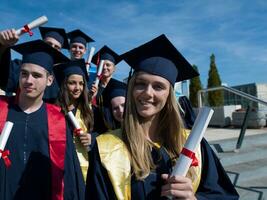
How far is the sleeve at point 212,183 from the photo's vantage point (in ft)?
6.51

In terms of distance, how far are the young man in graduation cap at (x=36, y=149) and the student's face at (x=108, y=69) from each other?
201cm

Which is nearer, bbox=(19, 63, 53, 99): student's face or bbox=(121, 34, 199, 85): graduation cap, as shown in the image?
bbox=(121, 34, 199, 85): graduation cap

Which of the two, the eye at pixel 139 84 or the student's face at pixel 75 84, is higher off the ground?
the student's face at pixel 75 84

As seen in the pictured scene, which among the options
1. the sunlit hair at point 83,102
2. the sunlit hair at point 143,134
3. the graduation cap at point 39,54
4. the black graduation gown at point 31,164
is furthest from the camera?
the sunlit hair at point 83,102

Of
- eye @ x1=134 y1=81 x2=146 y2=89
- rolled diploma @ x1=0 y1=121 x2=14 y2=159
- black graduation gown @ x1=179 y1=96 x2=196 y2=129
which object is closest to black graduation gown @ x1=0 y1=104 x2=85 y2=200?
rolled diploma @ x1=0 y1=121 x2=14 y2=159

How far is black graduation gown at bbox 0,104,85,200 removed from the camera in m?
2.78

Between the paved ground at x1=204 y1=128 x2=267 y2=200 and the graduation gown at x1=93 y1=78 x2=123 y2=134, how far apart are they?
2.34 meters

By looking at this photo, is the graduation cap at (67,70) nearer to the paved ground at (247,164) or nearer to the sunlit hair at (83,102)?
the sunlit hair at (83,102)

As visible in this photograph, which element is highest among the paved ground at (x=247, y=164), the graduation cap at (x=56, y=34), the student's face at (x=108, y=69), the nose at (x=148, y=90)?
the graduation cap at (x=56, y=34)

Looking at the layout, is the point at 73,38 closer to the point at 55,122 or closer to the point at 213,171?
the point at 55,122

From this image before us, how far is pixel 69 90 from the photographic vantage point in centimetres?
397

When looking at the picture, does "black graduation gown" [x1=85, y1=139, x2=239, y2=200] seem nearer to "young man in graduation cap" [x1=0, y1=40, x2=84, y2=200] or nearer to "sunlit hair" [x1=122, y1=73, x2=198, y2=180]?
"sunlit hair" [x1=122, y1=73, x2=198, y2=180]

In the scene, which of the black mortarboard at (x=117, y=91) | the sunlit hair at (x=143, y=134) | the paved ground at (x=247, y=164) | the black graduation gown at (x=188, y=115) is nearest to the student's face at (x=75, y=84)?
the black mortarboard at (x=117, y=91)

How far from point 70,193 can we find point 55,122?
0.63 meters
